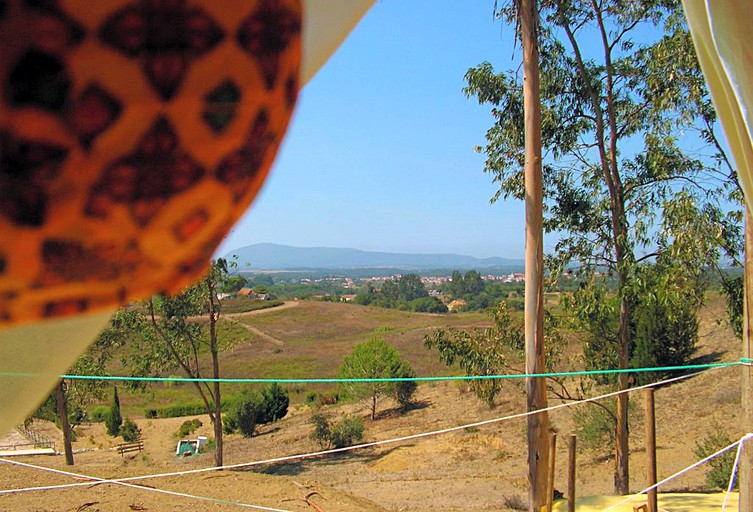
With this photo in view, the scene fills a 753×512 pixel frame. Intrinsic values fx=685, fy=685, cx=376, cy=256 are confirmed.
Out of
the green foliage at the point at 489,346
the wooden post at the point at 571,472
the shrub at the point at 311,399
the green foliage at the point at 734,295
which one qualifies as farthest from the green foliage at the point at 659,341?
the shrub at the point at 311,399

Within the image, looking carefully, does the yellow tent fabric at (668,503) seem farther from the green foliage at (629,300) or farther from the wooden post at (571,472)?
the green foliage at (629,300)

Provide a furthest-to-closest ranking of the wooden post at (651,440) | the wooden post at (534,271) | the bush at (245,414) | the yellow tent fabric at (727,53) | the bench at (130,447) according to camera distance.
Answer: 1. the bush at (245,414)
2. the bench at (130,447)
3. the wooden post at (534,271)
4. the wooden post at (651,440)
5. the yellow tent fabric at (727,53)

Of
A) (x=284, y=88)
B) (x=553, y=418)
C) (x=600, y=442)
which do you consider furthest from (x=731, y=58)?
(x=553, y=418)

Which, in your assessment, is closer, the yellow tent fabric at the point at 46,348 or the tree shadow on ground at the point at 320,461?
the yellow tent fabric at the point at 46,348

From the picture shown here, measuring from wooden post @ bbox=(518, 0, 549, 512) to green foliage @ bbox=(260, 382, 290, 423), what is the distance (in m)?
12.9

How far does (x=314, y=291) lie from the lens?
28516mm

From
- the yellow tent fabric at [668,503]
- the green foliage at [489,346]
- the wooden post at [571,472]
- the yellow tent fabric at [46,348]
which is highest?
the yellow tent fabric at [46,348]

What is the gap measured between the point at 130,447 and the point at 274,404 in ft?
11.5

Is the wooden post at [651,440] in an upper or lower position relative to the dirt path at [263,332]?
upper

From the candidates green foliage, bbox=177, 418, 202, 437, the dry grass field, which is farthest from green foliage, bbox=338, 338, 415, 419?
green foliage, bbox=177, 418, 202, 437

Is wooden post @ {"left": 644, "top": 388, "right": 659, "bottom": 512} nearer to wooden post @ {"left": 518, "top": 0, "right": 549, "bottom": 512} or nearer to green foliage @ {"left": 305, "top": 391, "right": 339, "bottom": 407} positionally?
wooden post @ {"left": 518, "top": 0, "right": 549, "bottom": 512}

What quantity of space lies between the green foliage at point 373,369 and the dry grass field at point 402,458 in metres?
0.50

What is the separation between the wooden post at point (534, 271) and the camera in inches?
132

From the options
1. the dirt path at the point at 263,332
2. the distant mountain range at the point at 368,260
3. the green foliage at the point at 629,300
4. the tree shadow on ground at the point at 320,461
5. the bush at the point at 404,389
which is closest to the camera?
the green foliage at the point at 629,300
